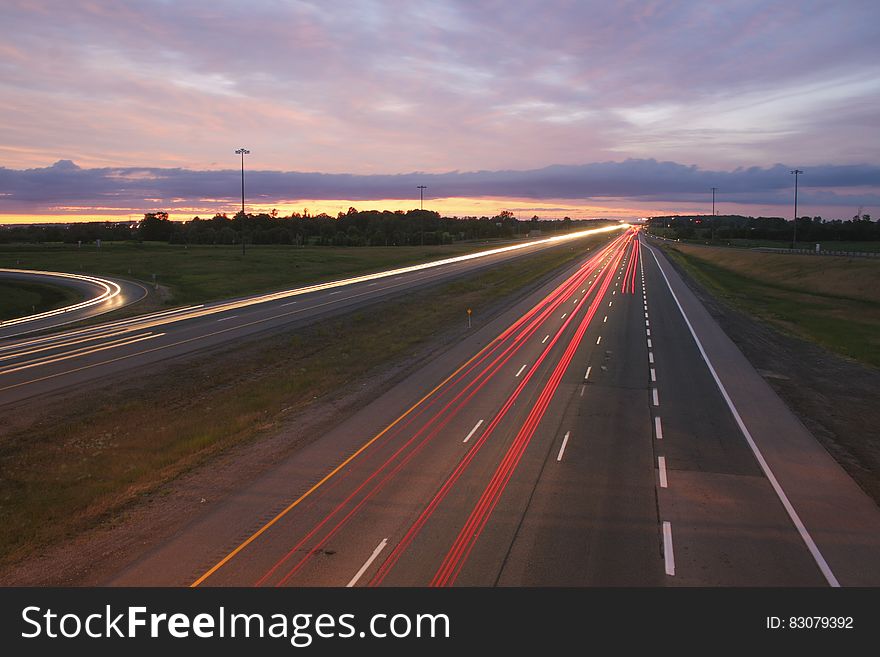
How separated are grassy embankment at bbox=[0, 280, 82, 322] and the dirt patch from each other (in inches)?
2079

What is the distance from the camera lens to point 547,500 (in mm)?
13969

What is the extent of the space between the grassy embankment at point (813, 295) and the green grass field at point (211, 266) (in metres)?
44.9

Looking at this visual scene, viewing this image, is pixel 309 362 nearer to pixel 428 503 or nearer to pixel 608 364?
pixel 608 364

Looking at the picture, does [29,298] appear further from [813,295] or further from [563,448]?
[813,295]

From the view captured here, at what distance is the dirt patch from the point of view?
57.6ft

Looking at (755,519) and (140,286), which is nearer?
(755,519)

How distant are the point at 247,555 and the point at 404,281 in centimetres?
5725

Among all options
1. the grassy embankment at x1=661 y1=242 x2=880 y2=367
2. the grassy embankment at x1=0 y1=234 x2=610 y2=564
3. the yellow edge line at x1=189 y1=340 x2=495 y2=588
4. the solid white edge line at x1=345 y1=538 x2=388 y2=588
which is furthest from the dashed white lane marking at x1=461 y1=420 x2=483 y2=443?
the grassy embankment at x1=661 y1=242 x2=880 y2=367

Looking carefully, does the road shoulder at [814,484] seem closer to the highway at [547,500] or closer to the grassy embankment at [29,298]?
the highway at [547,500]

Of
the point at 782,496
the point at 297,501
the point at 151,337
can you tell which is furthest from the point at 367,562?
the point at 151,337

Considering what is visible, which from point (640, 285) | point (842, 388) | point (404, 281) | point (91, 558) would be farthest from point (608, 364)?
point (404, 281)

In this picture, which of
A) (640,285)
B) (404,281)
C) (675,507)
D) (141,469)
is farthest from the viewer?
(404,281)

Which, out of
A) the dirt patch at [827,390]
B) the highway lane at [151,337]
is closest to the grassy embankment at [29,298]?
the highway lane at [151,337]

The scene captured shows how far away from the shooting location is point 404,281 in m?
68.1
